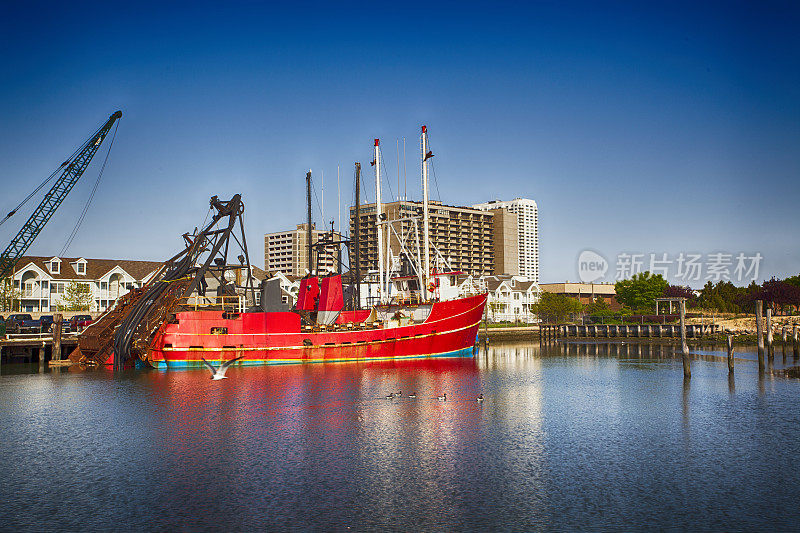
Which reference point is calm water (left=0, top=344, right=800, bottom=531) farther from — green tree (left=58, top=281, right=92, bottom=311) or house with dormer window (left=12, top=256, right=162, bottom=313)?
house with dormer window (left=12, top=256, right=162, bottom=313)

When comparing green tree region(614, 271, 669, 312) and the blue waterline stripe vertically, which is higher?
green tree region(614, 271, 669, 312)

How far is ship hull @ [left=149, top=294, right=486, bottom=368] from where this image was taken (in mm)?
49219

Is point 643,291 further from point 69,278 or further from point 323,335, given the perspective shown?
point 69,278

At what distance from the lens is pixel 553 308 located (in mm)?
116562

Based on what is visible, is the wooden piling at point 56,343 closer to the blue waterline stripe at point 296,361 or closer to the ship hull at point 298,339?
the ship hull at point 298,339

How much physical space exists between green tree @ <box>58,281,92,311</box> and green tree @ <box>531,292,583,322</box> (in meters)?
70.8

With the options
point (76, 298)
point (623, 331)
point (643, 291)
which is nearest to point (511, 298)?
point (643, 291)

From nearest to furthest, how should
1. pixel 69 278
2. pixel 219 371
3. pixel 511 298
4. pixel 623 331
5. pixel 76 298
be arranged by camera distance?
pixel 219 371, pixel 76 298, pixel 69 278, pixel 623 331, pixel 511 298

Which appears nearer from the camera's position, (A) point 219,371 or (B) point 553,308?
(A) point 219,371

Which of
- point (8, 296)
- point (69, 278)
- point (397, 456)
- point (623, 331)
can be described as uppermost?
point (69, 278)

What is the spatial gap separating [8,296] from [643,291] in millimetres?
93649

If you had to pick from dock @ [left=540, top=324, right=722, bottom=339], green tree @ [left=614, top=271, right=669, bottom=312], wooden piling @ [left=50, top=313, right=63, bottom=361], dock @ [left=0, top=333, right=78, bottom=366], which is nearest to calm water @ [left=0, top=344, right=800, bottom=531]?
wooden piling @ [left=50, top=313, right=63, bottom=361]

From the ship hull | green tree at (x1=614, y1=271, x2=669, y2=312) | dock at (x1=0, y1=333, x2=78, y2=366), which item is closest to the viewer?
the ship hull

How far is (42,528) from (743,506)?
17.8 meters
